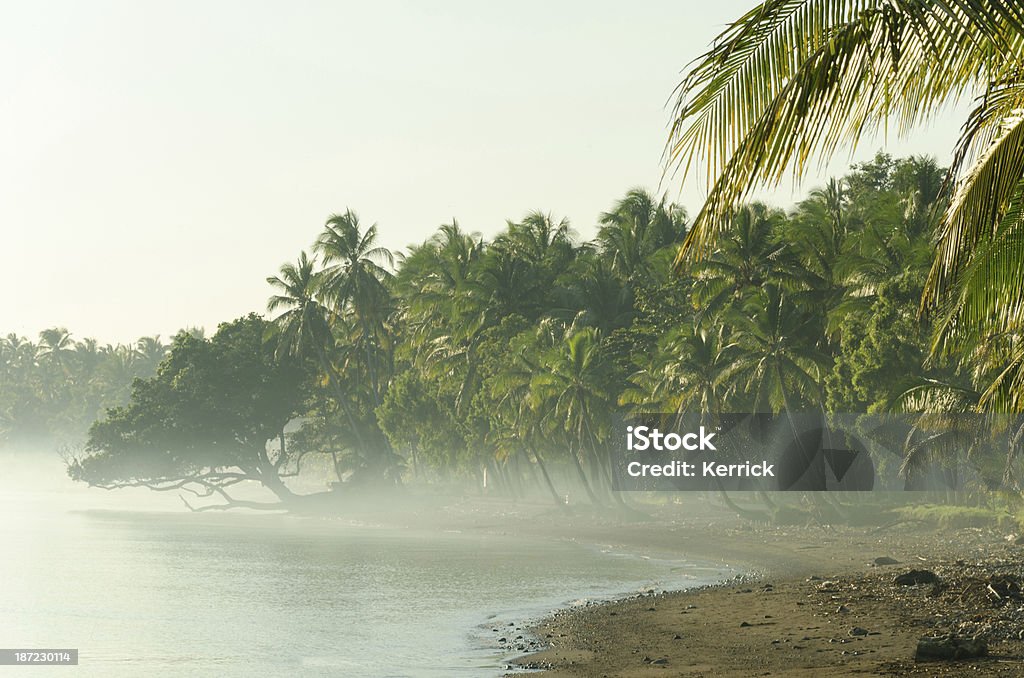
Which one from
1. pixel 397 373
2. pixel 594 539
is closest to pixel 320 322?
pixel 397 373

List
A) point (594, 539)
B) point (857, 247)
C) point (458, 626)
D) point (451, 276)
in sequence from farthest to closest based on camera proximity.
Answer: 1. point (451, 276)
2. point (594, 539)
3. point (857, 247)
4. point (458, 626)

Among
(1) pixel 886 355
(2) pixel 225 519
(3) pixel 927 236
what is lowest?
(2) pixel 225 519

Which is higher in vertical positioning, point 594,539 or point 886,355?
point 886,355

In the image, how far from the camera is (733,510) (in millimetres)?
49344

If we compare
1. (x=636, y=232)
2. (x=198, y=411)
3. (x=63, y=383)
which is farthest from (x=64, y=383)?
(x=636, y=232)

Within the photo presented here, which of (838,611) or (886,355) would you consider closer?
(838,611)

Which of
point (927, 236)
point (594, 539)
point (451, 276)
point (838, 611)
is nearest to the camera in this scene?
point (838, 611)

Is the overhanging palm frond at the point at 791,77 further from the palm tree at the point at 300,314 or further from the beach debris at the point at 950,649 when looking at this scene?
the palm tree at the point at 300,314

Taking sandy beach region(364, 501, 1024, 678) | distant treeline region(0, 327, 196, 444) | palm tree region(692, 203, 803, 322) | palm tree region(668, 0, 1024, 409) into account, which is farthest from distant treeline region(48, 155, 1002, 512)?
distant treeline region(0, 327, 196, 444)

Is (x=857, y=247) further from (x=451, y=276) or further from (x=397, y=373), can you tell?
(x=397, y=373)

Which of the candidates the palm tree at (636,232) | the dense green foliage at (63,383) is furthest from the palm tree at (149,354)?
the palm tree at (636,232)

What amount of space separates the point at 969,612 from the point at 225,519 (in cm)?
6666

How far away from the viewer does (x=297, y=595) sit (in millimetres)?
36781

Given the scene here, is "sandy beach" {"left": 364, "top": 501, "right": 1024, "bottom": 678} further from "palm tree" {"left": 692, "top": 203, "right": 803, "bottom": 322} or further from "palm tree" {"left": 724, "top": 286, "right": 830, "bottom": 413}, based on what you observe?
"palm tree" {"left": 692, "top": 203, "right": 803, "bottom": 322}
